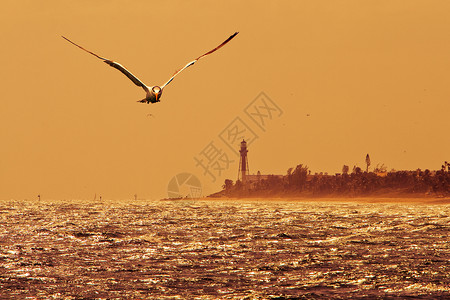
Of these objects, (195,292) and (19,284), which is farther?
(19,284)

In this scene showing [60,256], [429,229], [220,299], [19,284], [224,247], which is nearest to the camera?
[220,299]

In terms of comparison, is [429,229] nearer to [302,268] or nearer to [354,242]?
[354,242]

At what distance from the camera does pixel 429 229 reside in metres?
89.3

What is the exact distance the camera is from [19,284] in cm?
4400

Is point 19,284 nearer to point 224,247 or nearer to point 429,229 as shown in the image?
point 224,247

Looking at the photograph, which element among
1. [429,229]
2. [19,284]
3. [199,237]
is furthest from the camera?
[429,229]

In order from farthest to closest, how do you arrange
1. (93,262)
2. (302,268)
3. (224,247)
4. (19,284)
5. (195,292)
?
(224,247), (93,262), (302,268), (19,284), (195,292)

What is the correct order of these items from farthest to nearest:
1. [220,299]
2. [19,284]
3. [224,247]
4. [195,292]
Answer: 1. [224,247]
2. [19,284]
3. [195,292]
4. [220,299]

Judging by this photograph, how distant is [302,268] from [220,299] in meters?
13.8

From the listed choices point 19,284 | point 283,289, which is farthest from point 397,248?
point 19,284

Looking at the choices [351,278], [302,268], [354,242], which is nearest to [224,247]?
[354,242]

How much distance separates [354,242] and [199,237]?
61.7 ft

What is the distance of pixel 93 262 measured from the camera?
56188 mm

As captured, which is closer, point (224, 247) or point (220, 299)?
point (220, 299)
